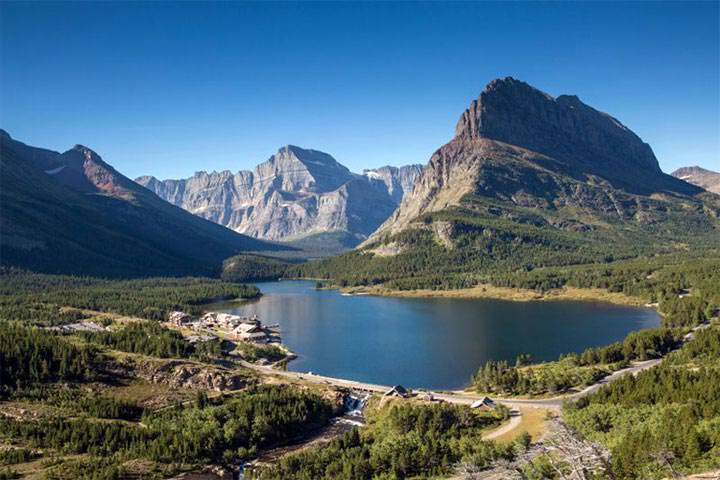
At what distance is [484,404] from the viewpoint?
91500 millimetres

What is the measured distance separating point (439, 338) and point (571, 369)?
1867 inches

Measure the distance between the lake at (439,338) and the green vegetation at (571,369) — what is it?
8.85 meters

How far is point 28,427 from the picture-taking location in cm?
8462

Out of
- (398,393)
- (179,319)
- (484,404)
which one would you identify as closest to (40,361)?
(398,393)

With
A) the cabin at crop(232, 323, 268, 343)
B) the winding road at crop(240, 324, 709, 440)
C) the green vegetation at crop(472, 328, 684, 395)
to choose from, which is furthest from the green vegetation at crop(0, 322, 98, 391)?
the green vegetation at crop(472, 328, 684, 395)

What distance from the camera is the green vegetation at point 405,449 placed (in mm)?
70500

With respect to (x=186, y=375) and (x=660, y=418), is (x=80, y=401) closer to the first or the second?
(x=186, y=375)

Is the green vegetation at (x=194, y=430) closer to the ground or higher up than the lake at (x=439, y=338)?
closer to the ground

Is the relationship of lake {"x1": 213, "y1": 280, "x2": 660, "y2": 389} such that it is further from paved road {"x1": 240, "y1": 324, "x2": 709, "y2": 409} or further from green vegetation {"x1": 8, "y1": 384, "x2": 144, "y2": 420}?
green vegetation {"x1": 8, "y1": 384, "x2": 144, "y2": 420}

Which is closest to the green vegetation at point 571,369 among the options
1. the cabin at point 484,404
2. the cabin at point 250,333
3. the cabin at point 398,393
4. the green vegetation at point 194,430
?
the cabin at point 484,404

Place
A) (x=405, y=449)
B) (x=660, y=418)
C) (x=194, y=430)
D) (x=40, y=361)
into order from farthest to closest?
(x=40, y=361)
(x=194, y=430)
(x=405, y=449)
(x=660, y=418)

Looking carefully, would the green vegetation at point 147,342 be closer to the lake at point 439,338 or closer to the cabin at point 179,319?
the lake at point 439,338

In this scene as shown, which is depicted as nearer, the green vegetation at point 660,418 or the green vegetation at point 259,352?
the green vegetation at point 660,418

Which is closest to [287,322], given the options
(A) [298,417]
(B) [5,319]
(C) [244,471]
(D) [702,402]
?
(B) [5,319]
